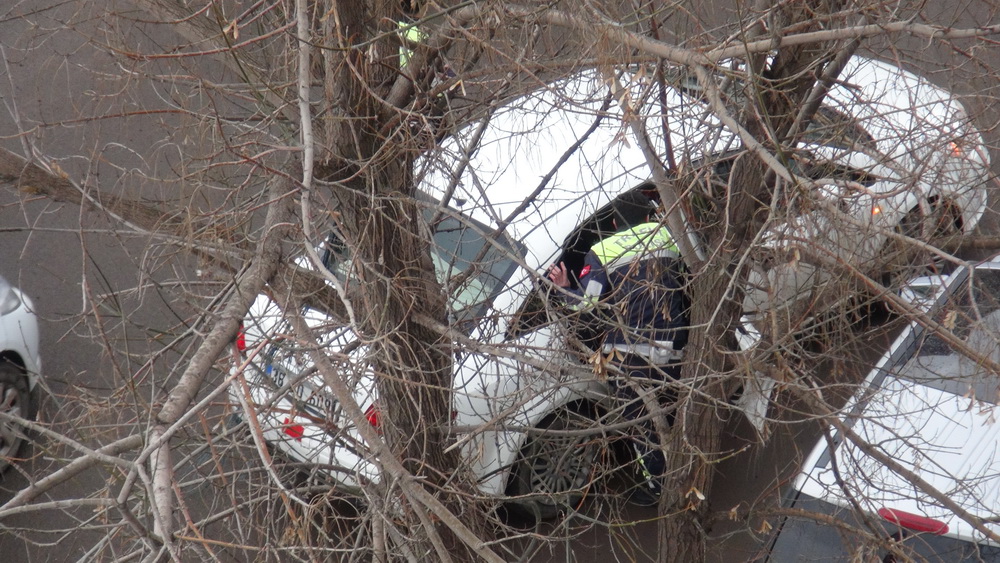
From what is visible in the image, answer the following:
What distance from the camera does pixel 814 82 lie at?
9.89ft

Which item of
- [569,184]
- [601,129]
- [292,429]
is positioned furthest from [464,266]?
[292,429]

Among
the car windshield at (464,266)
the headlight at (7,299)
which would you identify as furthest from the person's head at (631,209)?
the headlight at (7,299)

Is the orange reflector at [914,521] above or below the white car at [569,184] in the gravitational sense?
below

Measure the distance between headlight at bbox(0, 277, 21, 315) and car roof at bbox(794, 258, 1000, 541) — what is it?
4859 mm

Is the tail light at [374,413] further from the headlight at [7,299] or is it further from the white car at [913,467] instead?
the headlight at [7,299]

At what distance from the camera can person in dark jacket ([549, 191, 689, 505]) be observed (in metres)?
3.04

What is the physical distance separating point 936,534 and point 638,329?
1.63 metres

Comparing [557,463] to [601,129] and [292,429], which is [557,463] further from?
[601,129]

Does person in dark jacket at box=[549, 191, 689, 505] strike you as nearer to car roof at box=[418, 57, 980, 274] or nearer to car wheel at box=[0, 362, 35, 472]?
car roof at box=[418, 57, 980, 274]

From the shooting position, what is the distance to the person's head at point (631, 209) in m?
3.50

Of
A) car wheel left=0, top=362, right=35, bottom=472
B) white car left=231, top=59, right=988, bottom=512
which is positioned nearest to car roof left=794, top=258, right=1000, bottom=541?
white car left=231, top=59, right=988, bottom=512

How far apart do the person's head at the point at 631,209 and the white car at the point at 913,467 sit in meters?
1.18

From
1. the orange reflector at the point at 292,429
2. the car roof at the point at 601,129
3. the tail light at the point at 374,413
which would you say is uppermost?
the car roof at the point at 601,129

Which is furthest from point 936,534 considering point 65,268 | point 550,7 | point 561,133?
point 65,268
